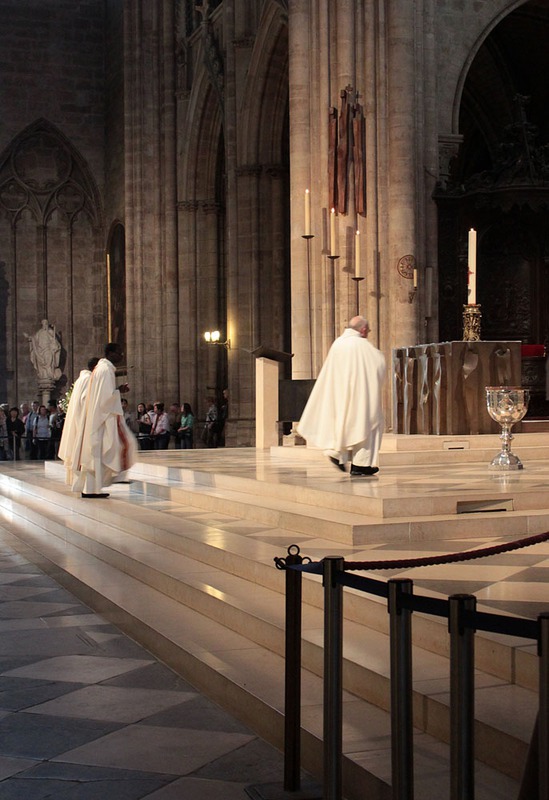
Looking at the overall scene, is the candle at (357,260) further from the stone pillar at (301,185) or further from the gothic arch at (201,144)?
the gothic arch at (201,144)

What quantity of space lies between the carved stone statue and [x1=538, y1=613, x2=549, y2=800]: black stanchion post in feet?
97.6

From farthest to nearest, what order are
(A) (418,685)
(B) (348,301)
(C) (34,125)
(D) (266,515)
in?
(C) (34,125)
(B) (348,301)
(D) (266,515)
(A) (418,685)

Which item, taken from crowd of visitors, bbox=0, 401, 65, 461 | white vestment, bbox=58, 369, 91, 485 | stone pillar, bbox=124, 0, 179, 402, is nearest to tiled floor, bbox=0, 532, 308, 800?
white vestment, bbox=58, 369, 91, 485

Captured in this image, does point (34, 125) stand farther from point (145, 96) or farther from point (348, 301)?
point (348, 301)

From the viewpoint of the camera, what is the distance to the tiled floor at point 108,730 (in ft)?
11.8

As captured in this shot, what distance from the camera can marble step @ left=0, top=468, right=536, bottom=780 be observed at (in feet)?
11.9

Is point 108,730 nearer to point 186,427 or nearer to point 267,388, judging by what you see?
point 267,388

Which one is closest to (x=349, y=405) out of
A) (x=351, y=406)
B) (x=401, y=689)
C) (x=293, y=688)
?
(x=351, y=406)

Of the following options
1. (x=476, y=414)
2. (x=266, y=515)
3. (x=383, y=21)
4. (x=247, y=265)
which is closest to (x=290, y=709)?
(x=266, y=515)

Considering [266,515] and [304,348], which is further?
[304,348]

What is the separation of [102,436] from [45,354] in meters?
20.7

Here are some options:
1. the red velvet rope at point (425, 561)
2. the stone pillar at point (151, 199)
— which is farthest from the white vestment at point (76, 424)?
the stone pillar at point (151, 199)

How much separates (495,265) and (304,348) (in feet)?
12.1

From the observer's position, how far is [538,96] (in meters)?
24.2
